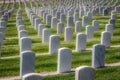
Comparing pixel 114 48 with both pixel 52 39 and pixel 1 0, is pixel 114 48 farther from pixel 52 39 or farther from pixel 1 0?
pixel 1 0

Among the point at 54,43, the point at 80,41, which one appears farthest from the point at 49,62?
the point at 80,41

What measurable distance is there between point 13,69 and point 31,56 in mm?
1679

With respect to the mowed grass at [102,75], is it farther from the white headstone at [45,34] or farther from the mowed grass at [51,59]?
the white headstone at [45,34]

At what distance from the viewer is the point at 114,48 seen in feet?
42.9

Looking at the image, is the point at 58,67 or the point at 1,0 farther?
the point at 1,0

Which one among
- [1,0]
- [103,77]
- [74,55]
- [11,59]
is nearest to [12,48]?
[11,59]

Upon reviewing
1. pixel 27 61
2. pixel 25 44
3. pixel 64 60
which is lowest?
pixel 64 60

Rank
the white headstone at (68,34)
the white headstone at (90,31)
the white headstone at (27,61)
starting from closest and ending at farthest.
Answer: the white headstone at (27,61) → the white headstone at (68,34) → the white headstone at (90,31)

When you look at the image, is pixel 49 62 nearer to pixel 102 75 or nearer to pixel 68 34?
pixel 102 75

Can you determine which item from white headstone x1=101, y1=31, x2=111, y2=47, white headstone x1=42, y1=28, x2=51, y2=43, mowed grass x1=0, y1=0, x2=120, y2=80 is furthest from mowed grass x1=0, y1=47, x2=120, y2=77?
white headstone x1=42, y1=28, x2=51, y2=43

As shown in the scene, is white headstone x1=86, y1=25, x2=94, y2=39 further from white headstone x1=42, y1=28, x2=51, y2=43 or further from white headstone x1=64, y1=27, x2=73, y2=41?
white headstone x1=42, y1=28, x2=51, y2=43

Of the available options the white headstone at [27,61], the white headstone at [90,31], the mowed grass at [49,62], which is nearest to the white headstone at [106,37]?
the mowed grass at [49,62]

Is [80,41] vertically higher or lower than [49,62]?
higher

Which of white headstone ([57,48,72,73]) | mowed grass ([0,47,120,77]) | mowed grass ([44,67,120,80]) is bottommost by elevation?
mowed grass ([44,67,120,80])
